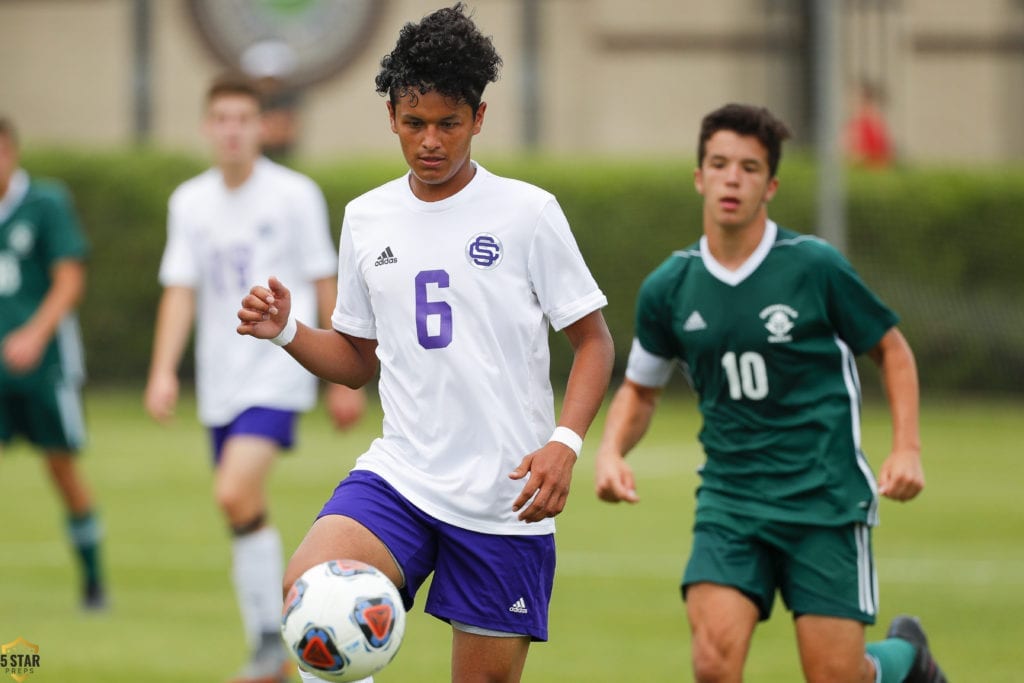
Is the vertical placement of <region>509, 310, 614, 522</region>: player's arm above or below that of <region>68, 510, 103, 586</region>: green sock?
above

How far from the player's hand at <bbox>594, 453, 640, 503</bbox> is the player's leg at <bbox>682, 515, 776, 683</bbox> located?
340 mm

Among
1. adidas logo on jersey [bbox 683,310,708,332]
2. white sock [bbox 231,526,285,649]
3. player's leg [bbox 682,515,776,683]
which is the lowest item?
white sock [bbox 231,526,285,649]

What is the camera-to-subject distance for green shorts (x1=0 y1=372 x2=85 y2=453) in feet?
28.8

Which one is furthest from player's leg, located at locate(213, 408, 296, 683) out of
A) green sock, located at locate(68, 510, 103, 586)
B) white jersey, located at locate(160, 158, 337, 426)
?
green sock, located at locate(68, 510, 103, 586)

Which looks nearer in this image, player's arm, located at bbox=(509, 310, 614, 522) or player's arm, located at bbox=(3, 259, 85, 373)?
player's arm, located at bbox=(509, 310, 614, 522)

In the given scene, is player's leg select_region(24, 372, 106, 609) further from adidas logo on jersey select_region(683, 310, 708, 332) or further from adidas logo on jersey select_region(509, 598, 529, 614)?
adidas logo on jersey select_region(509, 598, 529, 614)

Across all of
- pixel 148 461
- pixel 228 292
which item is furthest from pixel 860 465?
pixel 148 461

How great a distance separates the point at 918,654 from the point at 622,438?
4.04 ft

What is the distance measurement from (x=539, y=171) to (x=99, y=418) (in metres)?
4.94

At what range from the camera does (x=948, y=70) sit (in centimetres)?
2391

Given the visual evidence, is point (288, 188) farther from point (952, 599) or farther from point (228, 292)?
point (952, 599)

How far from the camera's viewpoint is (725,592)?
534 cm

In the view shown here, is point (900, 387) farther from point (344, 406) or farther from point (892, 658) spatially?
point (344, 406)

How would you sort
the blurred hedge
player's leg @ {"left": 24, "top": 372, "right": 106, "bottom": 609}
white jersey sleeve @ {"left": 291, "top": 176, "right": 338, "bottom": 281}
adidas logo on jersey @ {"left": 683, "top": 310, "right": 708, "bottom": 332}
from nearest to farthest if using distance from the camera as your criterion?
adidas logo on jersey @ {"left": 683, "top": 310, "right": 708, "bottom": 332} → white jersey sleeve @ {"left": 291, "top": 176, "right": 338, "bottom": 281} → player's leg @ {"left": 24, "top": 372, "right": 106, "bottom": 609} → the blurred hedge
